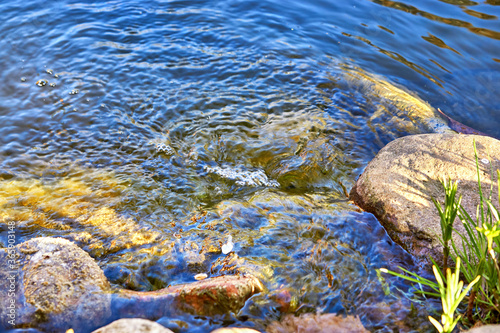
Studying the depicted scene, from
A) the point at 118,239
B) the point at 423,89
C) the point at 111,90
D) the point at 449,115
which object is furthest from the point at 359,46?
the point at 118,239

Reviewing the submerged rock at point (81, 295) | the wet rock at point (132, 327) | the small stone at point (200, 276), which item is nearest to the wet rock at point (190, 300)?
the submerged rock at point (81, 295)

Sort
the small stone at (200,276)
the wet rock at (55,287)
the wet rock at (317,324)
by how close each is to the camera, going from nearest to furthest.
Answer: the wet rock at (55,287), the wet rock at (317,324), the small stone at (200,276)

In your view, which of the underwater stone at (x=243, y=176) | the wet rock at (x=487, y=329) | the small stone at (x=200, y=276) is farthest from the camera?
the underwater stone at (x=243, y=176)

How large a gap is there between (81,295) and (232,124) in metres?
3.19

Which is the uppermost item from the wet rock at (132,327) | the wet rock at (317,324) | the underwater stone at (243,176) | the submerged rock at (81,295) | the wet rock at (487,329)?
the wet rock at (487,329)

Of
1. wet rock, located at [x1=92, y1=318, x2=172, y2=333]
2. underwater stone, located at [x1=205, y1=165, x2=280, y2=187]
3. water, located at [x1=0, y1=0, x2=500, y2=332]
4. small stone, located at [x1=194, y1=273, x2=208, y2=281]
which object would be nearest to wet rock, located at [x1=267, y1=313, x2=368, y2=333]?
water, located at [x1=0, y1=0, x2=500, y2=332]

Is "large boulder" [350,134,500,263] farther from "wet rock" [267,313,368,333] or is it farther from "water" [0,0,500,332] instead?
"wet rock" [267,313,368,333]

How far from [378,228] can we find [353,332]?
4.08 feet

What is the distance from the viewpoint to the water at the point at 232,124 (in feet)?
11.7

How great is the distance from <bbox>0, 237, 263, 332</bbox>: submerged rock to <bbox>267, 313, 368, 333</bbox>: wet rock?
1.11ft

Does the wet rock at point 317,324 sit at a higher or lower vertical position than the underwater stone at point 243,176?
lower

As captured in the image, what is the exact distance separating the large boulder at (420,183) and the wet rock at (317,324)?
102cm

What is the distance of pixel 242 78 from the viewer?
21.0 ft

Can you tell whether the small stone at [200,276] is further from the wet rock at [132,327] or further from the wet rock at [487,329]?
the wet rock at [487,329]
